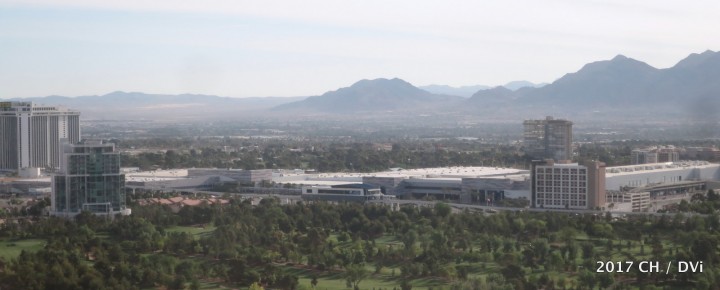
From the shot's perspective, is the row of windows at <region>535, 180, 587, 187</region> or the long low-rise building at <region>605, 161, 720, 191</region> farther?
the long low-rise building at <region>605, 161, 720, 191</region>

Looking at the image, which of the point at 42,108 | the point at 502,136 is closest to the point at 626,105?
the point at 502,136

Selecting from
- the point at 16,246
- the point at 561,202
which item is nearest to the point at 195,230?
the point at 16,246

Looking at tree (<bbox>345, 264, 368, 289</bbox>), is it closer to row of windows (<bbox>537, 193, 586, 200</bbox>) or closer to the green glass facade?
the green glass facade

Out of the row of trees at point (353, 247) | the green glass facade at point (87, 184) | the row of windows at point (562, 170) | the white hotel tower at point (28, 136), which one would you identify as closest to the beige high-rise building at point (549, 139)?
the row of windows at point (562, 170)

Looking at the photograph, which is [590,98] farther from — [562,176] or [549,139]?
[562,176]

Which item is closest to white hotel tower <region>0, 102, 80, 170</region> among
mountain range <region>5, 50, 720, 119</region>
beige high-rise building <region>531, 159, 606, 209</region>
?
beige high-rise building <region>531, 159, 606, 209</region>

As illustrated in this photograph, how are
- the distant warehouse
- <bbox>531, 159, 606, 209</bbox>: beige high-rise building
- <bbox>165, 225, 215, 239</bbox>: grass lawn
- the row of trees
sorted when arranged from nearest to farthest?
the row of trees
<bbox>165, 225, 215, 239</bbox>: grass lawn
<bbox>531, 159, 606, 209</bbox>: beige high-rise building
the distant warehouse
